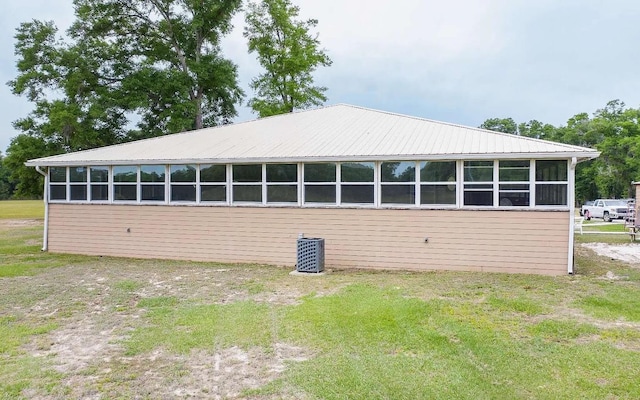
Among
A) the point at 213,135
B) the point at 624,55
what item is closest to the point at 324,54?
the point at 213,135

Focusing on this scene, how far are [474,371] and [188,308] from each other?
417cm

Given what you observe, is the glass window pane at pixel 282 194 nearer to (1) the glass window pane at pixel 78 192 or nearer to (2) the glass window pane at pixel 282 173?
(2) the glass window pane at pixel 282 173

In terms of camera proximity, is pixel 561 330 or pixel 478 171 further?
pixel 478 171

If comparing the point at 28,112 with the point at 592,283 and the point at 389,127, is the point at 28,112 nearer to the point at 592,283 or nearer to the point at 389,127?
the point at 389,127

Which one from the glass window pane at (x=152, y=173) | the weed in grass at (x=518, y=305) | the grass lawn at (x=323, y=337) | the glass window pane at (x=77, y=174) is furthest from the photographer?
the glass window pane at (x=77, y=174)

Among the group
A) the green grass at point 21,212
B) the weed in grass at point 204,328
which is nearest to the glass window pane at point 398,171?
the weed in grass at point 204,328

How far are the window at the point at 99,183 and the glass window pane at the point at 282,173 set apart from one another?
4.87 m

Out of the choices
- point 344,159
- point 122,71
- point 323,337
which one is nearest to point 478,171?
point 344,159

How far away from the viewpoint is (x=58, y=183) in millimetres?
13164

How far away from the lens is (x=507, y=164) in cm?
950

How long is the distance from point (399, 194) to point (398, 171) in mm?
516

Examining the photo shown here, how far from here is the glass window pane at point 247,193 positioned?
1120 cm

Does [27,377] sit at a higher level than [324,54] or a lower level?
lower

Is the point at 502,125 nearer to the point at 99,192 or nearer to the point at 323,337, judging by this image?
the point at 99,192
